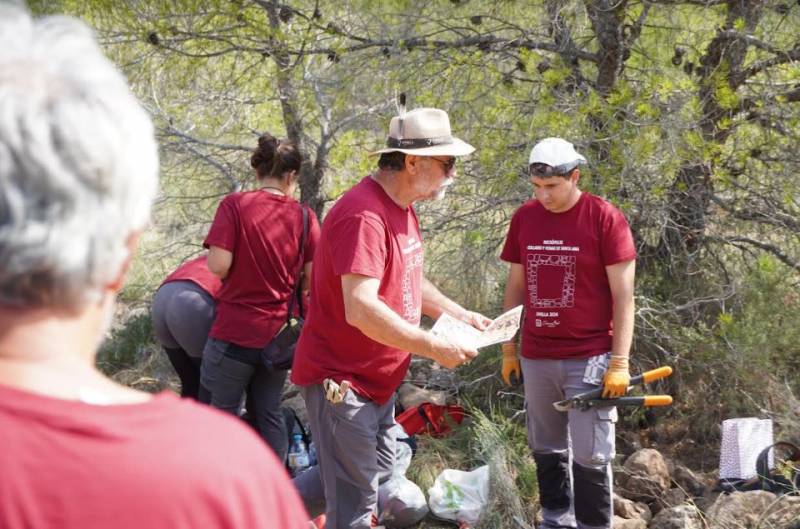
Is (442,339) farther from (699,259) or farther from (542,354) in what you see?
(699,259)

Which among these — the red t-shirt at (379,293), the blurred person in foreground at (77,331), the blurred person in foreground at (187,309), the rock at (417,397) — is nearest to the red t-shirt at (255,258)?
the blurred person in foreground at (187,309)

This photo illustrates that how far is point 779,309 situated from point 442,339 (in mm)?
2936

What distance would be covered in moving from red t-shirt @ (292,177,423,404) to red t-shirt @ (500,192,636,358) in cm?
81

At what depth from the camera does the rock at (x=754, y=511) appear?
4285 mm

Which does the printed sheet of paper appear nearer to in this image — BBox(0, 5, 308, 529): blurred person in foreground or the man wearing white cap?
the man wearing white cap

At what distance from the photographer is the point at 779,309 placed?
579 cm

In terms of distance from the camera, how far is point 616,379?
4.27 metres

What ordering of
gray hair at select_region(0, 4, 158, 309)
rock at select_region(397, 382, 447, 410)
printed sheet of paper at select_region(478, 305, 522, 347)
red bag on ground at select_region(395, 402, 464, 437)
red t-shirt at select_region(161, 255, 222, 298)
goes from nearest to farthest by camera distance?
1. gray hair at select_region(0, 4, 158, 309)
2. printed sheet of paper at select_region(478, 305, 522, 347)
3. red t-shirt at select_region(161, 255, 222, 298)
4. red bag on ground at select_region(395, 402, 464, 437)
5. rock at select_region(397, 382, 447, 410)

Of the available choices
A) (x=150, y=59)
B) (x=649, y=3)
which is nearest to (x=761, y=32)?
(x=649, y=3)

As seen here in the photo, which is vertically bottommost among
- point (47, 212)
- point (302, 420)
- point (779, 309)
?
point (302, 420)

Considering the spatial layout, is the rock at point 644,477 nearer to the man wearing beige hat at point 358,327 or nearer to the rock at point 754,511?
the rock at point 754,511

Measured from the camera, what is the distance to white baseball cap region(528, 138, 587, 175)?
433 centimetres

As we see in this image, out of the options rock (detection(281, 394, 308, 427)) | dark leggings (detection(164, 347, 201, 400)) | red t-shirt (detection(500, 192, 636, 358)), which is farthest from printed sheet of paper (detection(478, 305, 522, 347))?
rock (detection(281, 394, 308, 427))

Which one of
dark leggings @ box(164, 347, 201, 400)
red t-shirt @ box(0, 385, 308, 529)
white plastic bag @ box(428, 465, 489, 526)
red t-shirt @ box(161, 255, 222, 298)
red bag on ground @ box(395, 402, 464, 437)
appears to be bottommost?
white plastic bag @ box(428, 465, 489, 526)
